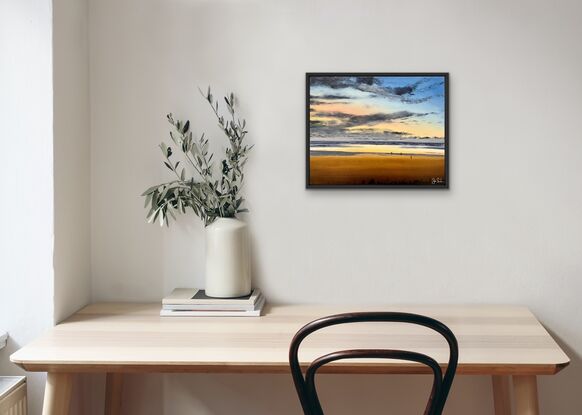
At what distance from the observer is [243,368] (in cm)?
172

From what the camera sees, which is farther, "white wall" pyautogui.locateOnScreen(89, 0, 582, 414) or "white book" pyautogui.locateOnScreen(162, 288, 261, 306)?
"white wall" pyautogui.locateOnScreen(89, 0, 582, 414)

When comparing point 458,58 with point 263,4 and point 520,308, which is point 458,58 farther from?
point 520,308

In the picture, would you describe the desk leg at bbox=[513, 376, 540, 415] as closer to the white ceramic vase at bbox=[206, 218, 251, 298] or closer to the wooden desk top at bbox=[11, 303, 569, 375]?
the wooden desk top at bbox=[11, 303, 569, 375]

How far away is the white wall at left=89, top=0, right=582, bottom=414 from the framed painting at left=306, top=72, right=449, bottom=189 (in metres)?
0.04

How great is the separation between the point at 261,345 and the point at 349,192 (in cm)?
74

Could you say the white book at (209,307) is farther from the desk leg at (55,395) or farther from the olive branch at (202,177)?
the desk leg at (55,395)

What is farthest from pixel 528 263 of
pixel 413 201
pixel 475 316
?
pixel 413 201

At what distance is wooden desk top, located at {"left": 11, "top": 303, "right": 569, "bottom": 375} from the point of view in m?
1.72

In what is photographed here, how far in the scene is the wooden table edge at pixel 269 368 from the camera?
5.58 feet

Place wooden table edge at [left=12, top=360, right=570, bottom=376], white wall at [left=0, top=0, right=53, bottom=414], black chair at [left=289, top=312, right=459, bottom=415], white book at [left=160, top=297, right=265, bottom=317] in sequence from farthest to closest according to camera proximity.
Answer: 1. white book at [left=160, top=297, right=265, bottom=317]
2. white wall at [left=0, top=0, right=53, bottom=414]
3. wooden table edge at [left=12, top=360, right=570, bottom=376]
4. black chair at [left=289, top=312, right=459, bottom=415]

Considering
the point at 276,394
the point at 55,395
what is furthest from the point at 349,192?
the point at 55,395

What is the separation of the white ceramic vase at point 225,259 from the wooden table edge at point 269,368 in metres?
0.51

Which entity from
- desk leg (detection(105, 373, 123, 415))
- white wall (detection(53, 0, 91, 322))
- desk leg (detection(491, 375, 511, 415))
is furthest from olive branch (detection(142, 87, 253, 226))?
desk leg (detection(491, 375, 511, 415))

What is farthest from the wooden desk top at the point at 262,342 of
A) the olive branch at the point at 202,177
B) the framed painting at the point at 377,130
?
the framed painting at the point at 377,130
